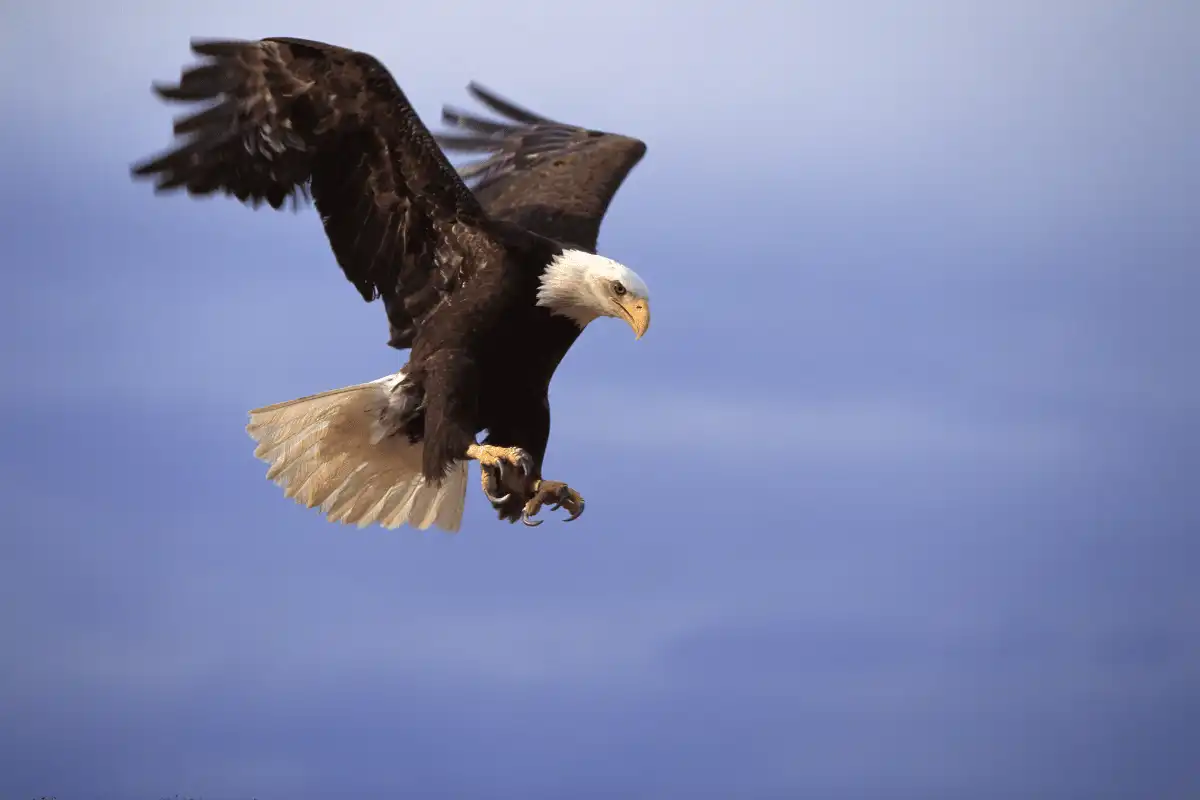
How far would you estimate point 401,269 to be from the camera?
26.1 ft

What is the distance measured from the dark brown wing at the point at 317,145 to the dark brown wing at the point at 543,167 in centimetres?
97

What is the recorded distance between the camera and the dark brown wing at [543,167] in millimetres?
8836

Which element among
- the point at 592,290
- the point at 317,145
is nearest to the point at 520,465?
the point at 592,290

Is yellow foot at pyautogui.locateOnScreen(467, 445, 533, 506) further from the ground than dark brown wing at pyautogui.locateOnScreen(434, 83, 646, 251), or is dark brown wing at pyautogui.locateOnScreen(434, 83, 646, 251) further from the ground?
dark brown wing at pyautogui.locateOnScreen(434, 83, 646, 251)

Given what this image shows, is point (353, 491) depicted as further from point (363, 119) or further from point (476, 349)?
point (363, 119)

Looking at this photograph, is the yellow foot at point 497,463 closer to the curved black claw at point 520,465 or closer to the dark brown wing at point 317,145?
the curved black claw at point 520,465

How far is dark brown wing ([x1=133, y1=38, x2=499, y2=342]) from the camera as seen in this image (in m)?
7.51

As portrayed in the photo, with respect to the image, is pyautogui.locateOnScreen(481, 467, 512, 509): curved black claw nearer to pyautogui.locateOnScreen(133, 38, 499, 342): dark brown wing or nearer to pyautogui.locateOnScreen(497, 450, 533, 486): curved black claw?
pyautogui.locateOnScreen(497, 450, 533, 486): curved black claw

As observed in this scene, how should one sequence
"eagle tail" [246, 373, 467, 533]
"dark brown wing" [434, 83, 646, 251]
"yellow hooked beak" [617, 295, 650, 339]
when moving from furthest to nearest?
"dark brown wing" [434, 83, 646, 251], "eagle tail" [246, 373, 467, 533], "yellow hooked beak" [617, 295, 650, 339]

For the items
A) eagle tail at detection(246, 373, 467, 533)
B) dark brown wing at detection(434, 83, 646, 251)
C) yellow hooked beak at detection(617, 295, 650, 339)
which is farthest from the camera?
dark brown wing at detection(434, 83, 646, 251)

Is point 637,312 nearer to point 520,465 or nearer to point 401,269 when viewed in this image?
point 520,465

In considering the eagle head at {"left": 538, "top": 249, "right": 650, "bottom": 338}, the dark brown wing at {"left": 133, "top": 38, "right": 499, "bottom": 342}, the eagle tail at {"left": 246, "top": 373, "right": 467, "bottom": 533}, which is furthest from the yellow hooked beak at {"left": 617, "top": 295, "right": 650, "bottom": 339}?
the eagle tail at {"left": 246, "top": 373, "right": 467, "bottom": 533}

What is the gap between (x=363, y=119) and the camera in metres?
7.56

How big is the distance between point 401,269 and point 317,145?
2.07ft
